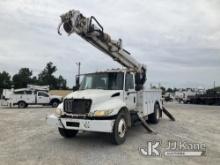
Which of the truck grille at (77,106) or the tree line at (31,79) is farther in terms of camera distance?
the tree line at (31,79)

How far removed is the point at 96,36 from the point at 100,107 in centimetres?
303

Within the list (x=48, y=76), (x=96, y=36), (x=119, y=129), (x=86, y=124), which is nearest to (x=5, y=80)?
(x=48, y=76)

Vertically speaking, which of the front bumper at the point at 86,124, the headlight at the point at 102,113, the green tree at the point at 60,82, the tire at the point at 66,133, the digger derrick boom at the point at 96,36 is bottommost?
the tire at the point at 66,133

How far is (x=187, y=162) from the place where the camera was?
23.9 feet

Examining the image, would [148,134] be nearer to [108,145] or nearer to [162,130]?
[162,130]

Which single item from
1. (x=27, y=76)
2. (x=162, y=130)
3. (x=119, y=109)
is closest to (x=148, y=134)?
(x=162, y=130)

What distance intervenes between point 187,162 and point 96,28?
214 inches

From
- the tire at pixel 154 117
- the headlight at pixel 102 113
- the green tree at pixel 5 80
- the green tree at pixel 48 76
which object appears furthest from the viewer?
the green tree at pixel 48 76

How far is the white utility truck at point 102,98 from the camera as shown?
862 cm

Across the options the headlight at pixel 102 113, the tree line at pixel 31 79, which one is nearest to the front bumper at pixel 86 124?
the headlight at pixel 102 113

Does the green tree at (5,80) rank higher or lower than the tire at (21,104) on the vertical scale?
higher

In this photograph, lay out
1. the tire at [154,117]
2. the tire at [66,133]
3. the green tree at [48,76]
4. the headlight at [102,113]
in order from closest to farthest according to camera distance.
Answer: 1. the headlight at [102,113]
2. the tire at [66,133]
3. the tire at [154,117]
4. the green tree at [48,76]

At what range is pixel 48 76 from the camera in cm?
9200

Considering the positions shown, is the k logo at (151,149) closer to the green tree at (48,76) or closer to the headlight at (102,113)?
the headlight at (102,113)
